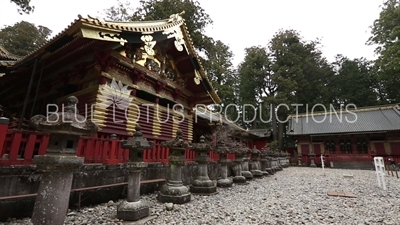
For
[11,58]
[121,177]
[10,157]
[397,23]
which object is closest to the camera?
[10,157]

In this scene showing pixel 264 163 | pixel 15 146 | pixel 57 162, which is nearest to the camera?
pixel 57 162

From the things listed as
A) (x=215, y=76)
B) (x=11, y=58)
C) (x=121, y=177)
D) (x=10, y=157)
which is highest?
(x=215, y=76)

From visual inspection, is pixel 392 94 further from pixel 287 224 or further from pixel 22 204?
pixel 22 204

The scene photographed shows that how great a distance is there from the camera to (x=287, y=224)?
12.3 ft

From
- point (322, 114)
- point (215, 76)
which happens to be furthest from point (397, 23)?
point (215, 76)

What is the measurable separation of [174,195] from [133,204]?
4.85 ft

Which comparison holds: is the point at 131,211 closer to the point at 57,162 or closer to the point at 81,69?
the point at 57,162

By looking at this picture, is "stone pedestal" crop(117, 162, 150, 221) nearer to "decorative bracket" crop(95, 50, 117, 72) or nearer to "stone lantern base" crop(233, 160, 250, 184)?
Result: "decorative bracket" crop(95, 50, 117, 72)

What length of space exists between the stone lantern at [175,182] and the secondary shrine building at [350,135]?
21.5 meters

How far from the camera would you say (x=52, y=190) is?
8.87ft

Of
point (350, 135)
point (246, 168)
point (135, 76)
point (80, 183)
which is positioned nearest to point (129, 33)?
point (135, 76)

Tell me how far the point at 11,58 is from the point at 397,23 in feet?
132

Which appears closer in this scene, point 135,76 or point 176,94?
point 135,76

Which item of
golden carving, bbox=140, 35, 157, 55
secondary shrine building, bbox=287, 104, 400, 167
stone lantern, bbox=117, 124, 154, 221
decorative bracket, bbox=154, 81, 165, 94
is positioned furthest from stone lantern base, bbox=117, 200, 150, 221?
secondary shrine building, bbox=287, 104, 400, 167
